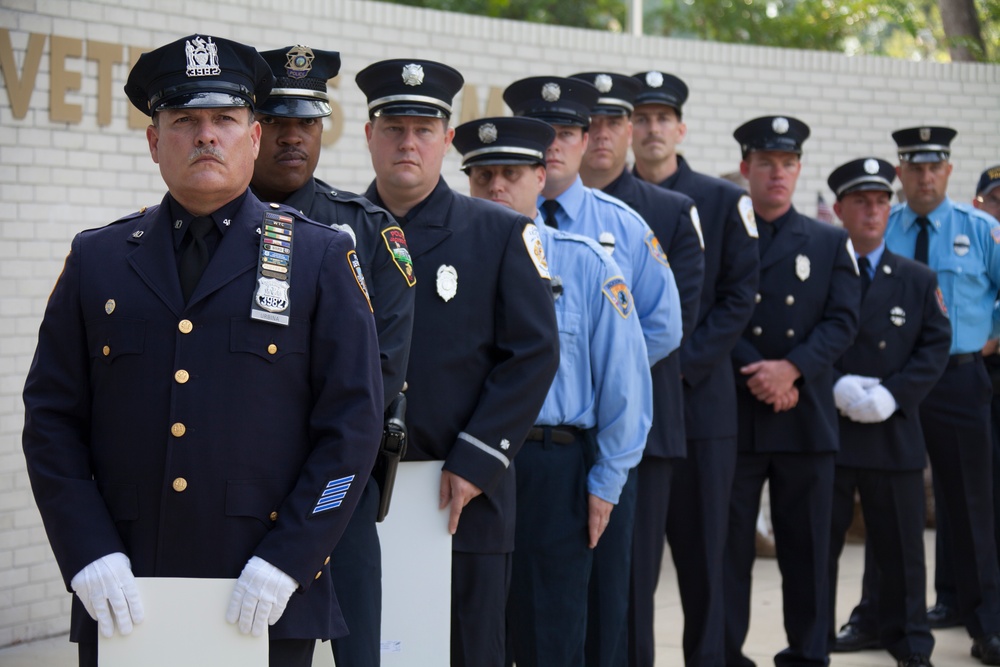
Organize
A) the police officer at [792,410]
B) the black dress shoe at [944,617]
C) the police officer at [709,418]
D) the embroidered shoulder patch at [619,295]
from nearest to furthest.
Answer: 1. the embroidered shoulder patch at [619,295]
2. the police officer at [709,418]
3. the police officer at [792,410]
4. the black dress shoe at [944,617]

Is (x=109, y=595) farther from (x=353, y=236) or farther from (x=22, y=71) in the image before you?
(x=22, y=71)

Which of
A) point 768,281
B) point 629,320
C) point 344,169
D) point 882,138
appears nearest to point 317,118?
point 629,320

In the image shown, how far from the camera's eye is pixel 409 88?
3.71m

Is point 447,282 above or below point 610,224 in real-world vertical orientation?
below

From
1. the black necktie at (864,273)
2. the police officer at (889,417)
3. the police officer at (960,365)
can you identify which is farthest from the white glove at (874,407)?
the police officer at (960,365)

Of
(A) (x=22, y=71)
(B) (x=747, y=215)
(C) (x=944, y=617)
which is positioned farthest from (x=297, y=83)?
(C) (x=944, y=617)

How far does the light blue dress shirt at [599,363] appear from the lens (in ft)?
13.1

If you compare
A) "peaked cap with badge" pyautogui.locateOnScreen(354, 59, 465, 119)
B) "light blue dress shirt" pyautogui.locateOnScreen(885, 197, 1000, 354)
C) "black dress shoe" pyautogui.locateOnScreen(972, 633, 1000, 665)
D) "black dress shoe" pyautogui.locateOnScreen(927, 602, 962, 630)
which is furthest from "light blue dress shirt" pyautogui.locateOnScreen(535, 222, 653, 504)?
"black dress shoe" pyautogui.locateOnScreen(927, 602, 962, 630)

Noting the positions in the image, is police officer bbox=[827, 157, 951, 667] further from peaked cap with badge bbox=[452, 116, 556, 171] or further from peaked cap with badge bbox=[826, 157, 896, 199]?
peaked cap with badge bbox=[452, 116, 556, 171]

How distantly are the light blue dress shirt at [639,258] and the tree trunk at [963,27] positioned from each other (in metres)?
9.47

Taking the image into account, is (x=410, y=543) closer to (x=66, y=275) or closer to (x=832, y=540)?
(x=66, y=275)

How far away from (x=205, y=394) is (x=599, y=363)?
5.83 ft

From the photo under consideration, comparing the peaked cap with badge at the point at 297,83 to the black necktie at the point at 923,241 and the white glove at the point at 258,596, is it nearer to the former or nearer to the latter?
the white glove at the point at 258,596

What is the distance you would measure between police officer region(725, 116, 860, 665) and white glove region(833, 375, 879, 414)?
188mm
